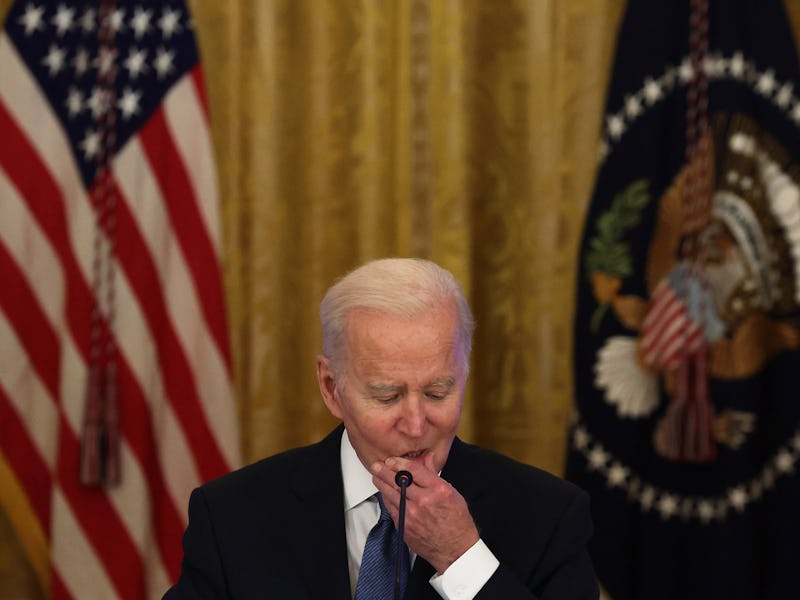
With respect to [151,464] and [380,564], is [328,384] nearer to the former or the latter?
[380,564]

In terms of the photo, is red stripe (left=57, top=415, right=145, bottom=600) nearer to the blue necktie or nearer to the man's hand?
the blue necktie

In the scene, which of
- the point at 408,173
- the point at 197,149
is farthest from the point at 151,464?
the point at 408,173

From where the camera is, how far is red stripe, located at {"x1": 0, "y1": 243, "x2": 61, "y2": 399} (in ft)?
10.3

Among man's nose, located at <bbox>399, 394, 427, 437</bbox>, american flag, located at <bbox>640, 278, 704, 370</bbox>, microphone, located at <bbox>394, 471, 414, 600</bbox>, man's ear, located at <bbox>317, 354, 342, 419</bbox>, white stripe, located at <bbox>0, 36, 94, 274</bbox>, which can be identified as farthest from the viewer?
white stripe, located at <bbox>0, 36, 94, 274</bbox>

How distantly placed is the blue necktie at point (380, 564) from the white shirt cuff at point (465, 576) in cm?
11

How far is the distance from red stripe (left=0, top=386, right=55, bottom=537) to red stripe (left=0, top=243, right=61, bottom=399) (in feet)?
0.43

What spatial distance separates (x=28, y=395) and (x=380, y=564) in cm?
181

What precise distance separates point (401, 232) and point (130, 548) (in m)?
1.23

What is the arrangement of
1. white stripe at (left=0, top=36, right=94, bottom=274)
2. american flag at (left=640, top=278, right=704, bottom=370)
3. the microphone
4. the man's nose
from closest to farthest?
the microphone < the man's nose < american flag at (left=640, top=278, right=704, bottom=370) < white stripe at (left=0, top=36, right=94, bottom=274)

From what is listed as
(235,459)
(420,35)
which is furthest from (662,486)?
(420,35)

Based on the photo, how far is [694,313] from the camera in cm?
304

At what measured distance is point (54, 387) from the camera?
10.4 ft

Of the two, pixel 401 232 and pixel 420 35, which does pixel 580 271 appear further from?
pixel 420 35

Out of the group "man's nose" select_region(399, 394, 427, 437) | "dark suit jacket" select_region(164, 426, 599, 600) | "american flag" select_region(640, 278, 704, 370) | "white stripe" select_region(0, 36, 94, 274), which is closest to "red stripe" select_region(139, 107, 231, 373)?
"white stripe" select_region(0, 36, 94, 274)
